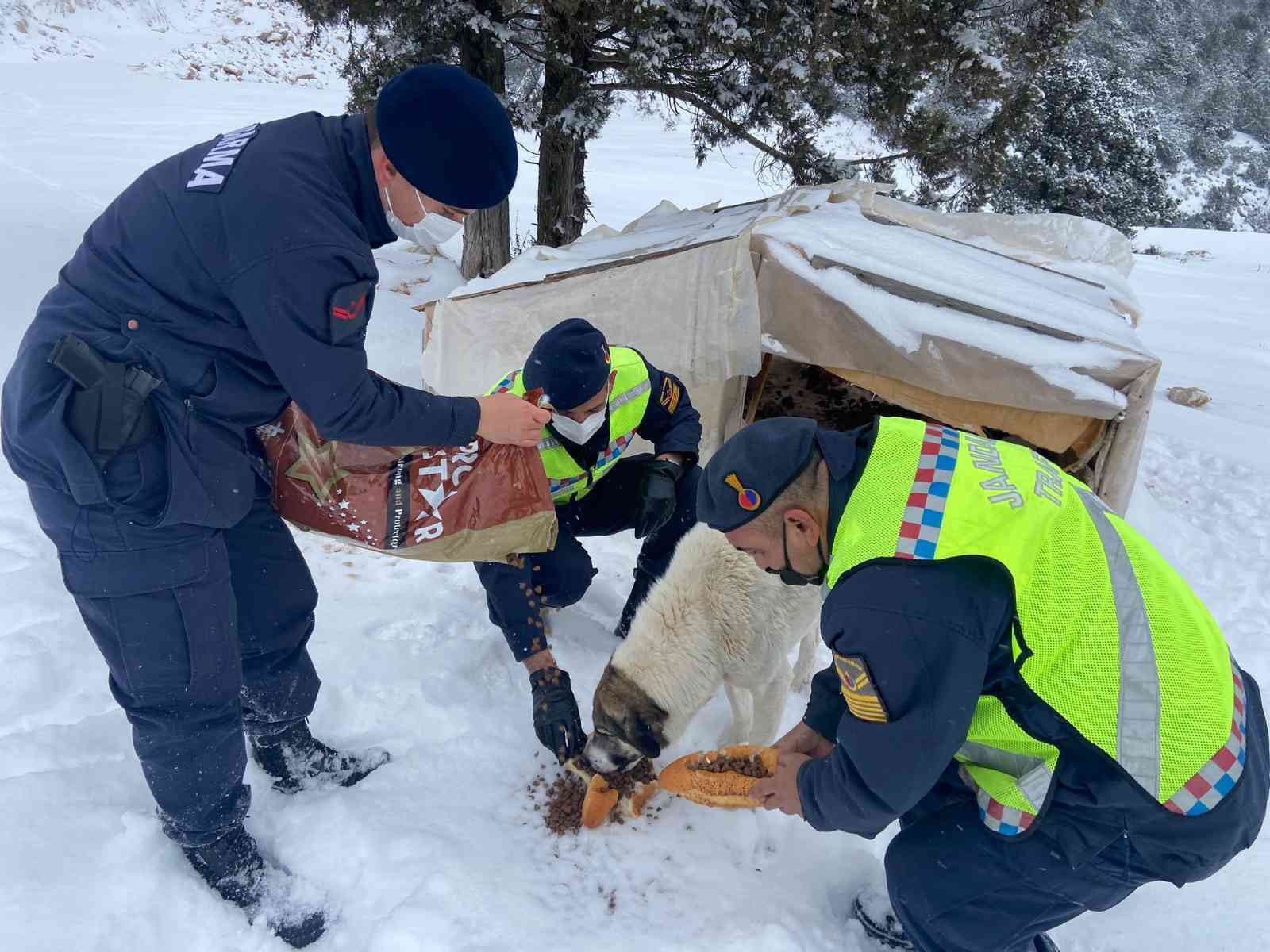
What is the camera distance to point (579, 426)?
3090mm

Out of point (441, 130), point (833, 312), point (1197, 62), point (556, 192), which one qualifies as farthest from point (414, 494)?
point (1197, 62)

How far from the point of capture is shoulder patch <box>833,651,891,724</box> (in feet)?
5.21

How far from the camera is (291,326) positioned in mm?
1681

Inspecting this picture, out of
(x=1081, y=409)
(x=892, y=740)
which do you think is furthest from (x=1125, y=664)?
(x=1081, y=409)

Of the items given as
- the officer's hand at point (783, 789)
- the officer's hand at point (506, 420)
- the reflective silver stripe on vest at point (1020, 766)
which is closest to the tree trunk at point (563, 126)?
the officer's hand at point (506, 420)

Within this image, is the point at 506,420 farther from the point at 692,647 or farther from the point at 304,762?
the point at 304,762

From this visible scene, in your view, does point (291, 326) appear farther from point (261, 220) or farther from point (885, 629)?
point (885, 629)

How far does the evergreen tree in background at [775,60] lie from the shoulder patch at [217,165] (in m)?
4.06

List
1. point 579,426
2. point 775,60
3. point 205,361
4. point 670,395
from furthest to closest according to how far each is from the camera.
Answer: point 775,60 < point 670,395 < point 579,426 < point 205,361

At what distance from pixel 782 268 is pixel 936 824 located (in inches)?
121

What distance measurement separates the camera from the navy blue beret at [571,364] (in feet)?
9.61

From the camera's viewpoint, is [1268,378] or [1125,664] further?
[1268,378]

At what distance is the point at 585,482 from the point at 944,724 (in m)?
2.04

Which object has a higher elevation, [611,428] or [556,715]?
[611,428]
